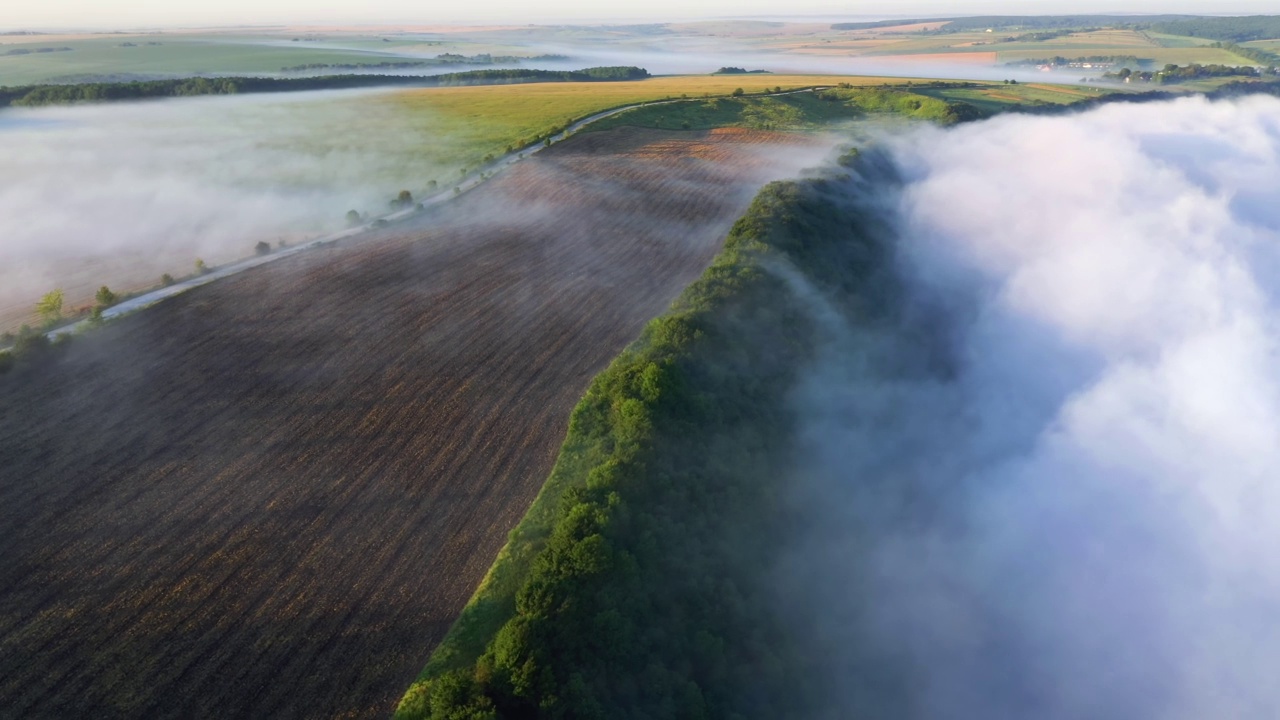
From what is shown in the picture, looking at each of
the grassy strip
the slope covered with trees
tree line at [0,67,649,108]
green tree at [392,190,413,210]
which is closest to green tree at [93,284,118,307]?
green tree at [392,190,413,210]

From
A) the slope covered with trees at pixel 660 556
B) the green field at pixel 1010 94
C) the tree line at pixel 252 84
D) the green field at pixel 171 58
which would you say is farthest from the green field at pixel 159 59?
the slope covered with trees at pixel 660 556

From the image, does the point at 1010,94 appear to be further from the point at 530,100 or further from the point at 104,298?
the point at 104,298

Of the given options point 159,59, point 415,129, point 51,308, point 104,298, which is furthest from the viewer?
point 159,59

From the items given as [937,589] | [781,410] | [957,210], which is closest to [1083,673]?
[937,589]

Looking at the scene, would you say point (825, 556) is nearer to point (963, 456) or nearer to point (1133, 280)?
point (963, 456)

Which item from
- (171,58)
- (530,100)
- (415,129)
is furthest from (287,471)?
(171,58)

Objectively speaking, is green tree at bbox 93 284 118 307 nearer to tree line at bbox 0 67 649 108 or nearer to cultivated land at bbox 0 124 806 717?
cultivated land at bbox 0 124 806 717
